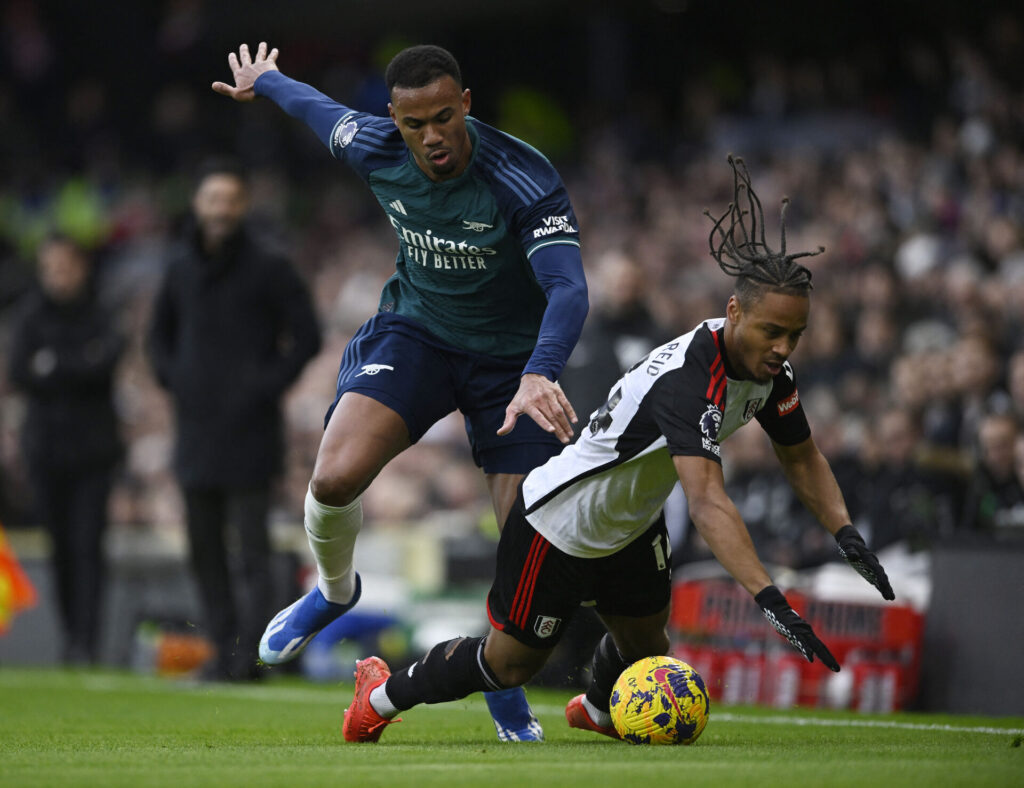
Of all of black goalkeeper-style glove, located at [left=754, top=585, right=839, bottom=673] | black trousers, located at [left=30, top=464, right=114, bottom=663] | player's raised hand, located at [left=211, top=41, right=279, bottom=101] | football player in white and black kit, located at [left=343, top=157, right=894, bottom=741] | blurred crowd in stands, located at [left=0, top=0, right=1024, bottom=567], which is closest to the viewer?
black goalkeeper-style glove, located at [left=754, top=585, right=839, bottom=673]

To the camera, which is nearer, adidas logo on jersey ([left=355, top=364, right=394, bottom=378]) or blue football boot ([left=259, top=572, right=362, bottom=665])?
adidas logo on jersey ([left=355, top=364, right=394, bottom=378])

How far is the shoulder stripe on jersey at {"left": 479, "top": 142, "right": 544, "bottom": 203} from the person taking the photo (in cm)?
559

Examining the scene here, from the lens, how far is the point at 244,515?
891 cm

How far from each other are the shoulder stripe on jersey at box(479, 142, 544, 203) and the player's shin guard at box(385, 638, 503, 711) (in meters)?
1.57

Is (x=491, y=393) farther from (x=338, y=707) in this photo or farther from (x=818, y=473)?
(x=338, y=707)

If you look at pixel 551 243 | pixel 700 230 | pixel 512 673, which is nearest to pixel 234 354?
pixel 551 243

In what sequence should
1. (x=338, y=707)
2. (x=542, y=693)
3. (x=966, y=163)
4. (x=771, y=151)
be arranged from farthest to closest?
1. (x=771, y=151)
2. (x=966, y=163)
3. (x=542, y=693)
4. (x=338, y=707)

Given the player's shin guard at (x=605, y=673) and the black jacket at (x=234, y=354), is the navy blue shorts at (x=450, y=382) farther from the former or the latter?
the black jacket at (x=234, y=354)

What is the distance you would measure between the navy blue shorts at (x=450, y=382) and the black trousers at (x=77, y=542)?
4952 millimetres

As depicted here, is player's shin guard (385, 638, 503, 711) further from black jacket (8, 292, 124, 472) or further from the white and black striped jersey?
black jacket (8, 292, 124, 472)

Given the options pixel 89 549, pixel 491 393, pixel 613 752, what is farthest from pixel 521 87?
pixel 613 752

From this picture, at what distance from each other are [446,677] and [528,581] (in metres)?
0.45

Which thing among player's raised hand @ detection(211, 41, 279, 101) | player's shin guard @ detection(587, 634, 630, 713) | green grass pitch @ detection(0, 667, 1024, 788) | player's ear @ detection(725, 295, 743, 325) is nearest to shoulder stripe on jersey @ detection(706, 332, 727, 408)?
player's ear @ detection(725, 295, 743, 325)

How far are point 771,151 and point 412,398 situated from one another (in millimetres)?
10366
